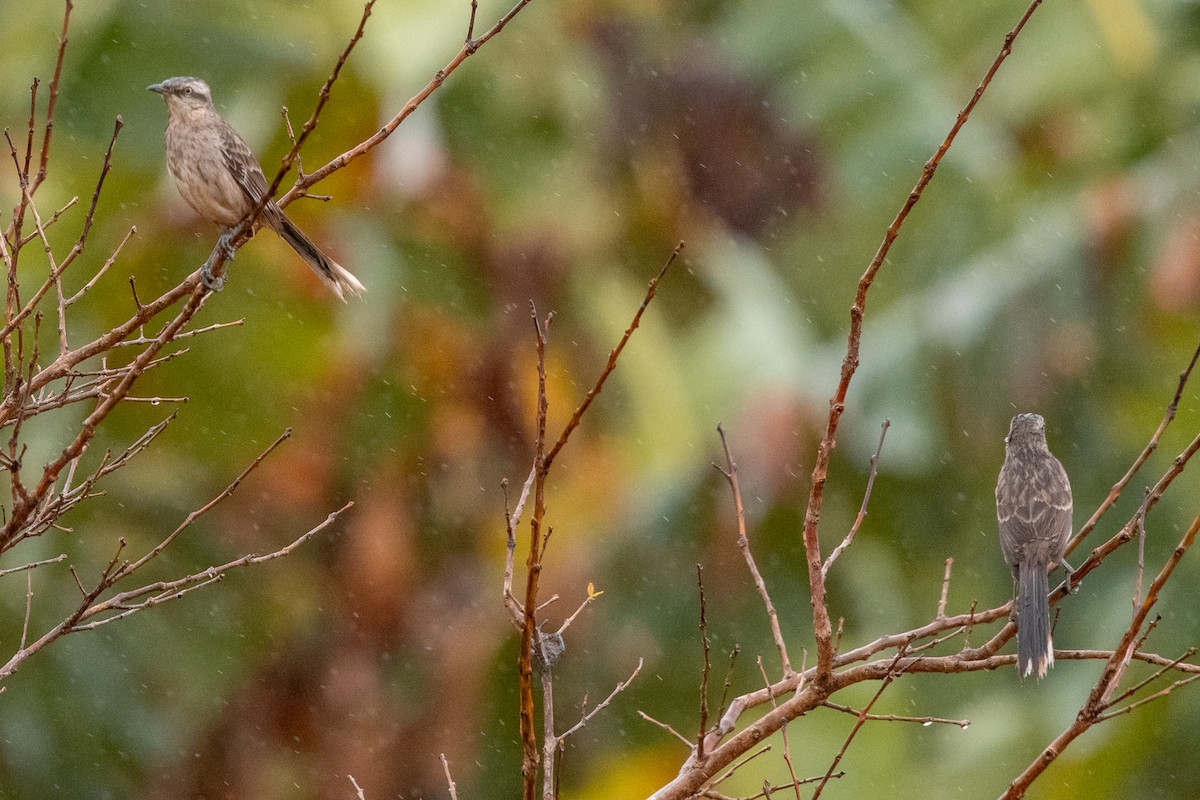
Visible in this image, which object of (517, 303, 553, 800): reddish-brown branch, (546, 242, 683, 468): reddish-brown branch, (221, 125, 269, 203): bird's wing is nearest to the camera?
(546, 242, 683, 468): reddish-brown branch

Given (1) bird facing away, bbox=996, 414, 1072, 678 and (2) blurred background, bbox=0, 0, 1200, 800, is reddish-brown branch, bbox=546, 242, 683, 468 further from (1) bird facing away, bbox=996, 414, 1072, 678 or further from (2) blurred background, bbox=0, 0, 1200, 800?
(2) blurred background, bbox=0, 0, 1200, 800

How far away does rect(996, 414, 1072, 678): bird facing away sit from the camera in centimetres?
325

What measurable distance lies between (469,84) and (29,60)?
6.99 feet

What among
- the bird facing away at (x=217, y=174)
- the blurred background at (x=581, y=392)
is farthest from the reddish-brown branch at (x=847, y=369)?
the blurred background at (x=581, y=392)

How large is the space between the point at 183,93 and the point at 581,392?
313cm

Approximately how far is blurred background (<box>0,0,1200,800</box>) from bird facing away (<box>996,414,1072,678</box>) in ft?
7.48

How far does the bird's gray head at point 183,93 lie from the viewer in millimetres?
4410

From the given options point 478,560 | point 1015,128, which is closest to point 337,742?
point 478,560

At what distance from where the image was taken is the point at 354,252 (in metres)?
6.61

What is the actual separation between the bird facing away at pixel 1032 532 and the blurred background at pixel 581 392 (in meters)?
2.28

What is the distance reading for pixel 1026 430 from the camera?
4.22 m

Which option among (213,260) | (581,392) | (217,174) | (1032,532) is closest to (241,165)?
(217,174)

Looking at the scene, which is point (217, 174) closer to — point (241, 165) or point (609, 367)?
point (241, 165)

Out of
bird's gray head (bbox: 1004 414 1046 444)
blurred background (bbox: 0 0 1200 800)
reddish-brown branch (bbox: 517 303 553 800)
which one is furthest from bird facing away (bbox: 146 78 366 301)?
bird's gray head (bbox: 1004 414 1046 444)
